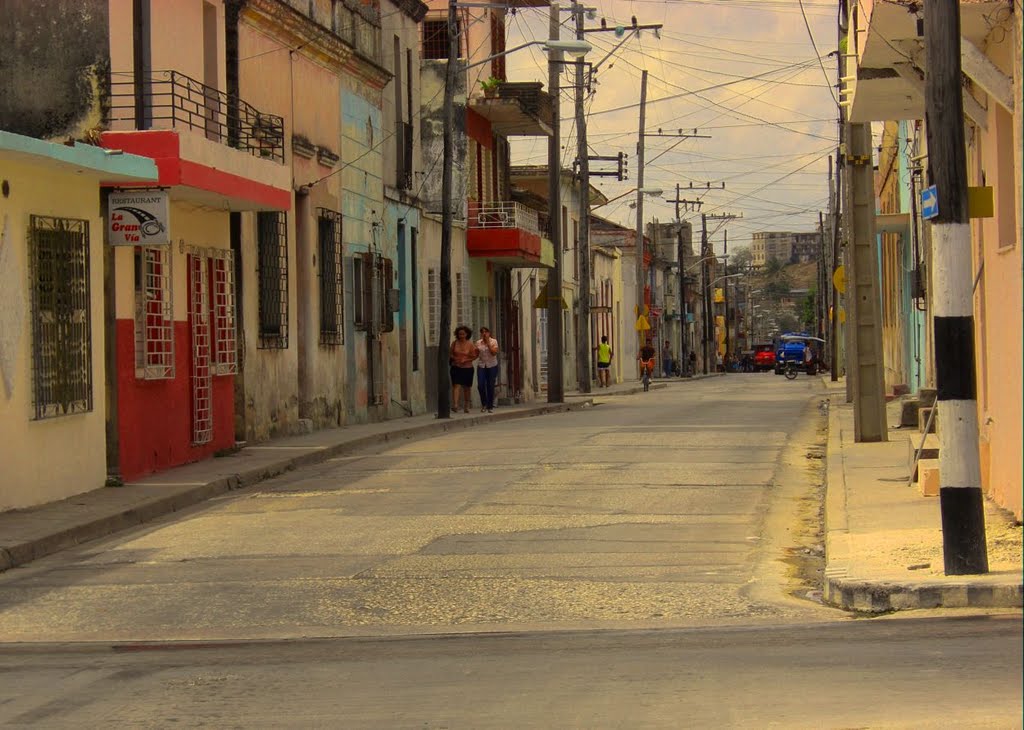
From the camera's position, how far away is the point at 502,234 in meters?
40.0

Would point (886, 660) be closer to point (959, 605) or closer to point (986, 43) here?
point (959, 605)

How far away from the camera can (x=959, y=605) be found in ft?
29.4

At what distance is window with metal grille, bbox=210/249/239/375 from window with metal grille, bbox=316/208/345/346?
5302mm

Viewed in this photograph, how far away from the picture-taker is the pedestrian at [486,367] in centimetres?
3375

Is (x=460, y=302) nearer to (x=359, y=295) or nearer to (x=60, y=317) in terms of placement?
(x=359, y=295)

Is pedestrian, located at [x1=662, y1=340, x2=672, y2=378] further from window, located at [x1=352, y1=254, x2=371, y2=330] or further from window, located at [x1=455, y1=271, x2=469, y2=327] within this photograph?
window, located at [x1=352, y1=254, x2=371, y2=330]

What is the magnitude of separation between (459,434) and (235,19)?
739cm

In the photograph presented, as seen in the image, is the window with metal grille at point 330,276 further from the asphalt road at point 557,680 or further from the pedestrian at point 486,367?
the asphalt road at point 557,680

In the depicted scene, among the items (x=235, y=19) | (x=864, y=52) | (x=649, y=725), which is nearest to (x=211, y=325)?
(x=235, y=19)

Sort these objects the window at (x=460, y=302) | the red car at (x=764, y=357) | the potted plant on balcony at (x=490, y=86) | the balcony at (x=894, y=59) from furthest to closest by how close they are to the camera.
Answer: the red car at (x=764, y=357)
the potted plant on balcony at (x=490, y=86)
the window at (x=460, y=302)
the balcony at (x=894, y=59)

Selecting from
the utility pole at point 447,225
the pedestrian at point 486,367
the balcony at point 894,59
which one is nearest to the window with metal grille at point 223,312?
the balcony at point 894,59

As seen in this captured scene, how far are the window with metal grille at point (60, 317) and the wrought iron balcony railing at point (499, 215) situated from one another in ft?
79.2

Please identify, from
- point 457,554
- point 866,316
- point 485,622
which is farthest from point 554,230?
point 485,622

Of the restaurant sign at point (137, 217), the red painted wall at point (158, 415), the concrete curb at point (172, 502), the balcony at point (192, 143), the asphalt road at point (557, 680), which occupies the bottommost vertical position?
the asphalt road at point (557, 680)
